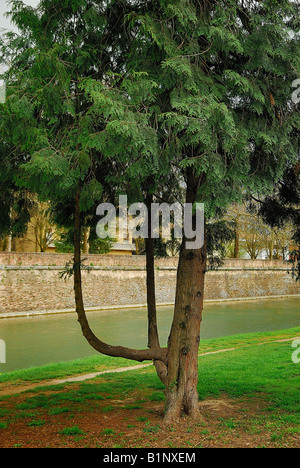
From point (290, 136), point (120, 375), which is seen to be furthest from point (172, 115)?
point (120, 375)

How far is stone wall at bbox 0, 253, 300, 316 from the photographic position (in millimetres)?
24234

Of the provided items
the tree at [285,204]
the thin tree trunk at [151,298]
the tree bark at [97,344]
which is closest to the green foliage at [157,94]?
the tree at [285,204]

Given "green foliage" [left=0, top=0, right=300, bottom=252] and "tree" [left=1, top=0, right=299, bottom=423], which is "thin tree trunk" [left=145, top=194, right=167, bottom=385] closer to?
"tree" [left=1, top=0, right=299, bottom=423]

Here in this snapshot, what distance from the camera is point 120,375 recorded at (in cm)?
967

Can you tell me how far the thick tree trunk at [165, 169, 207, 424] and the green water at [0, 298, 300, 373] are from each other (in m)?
7.63

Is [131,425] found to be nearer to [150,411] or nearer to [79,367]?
[150,411]

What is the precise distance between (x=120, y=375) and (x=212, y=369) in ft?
6.12

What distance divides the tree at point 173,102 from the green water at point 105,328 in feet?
28.2

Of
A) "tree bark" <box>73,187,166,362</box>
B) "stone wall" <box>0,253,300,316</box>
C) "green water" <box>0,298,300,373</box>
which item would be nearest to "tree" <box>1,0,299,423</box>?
"tree bark" <box>73,187,166,362</box>

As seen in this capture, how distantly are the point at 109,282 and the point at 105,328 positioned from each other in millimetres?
8802

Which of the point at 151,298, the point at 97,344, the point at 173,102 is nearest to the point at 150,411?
the point at 97,344

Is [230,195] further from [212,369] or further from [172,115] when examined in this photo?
[212,369]

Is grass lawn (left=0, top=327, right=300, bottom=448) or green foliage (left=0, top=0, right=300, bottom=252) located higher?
green foliage (left=0, top=0, right=300, bottom=252)

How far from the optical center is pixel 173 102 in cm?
482
